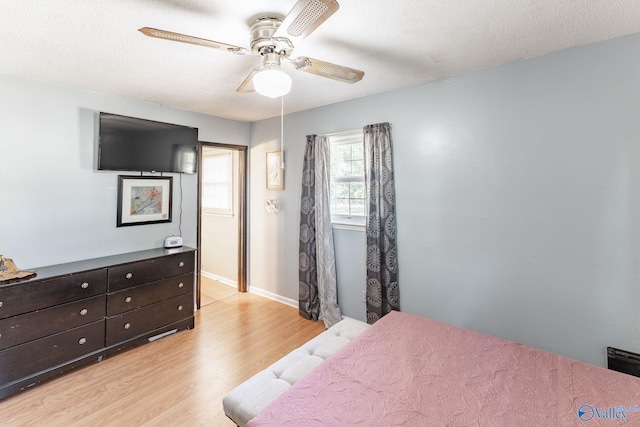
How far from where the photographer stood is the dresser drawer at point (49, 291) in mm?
2031

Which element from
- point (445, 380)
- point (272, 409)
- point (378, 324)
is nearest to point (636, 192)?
point (445, 380)

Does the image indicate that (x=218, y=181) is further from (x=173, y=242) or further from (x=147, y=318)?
(x=147, y=318)

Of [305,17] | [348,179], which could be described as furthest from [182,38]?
[348,179]

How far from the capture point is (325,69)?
1673 mm

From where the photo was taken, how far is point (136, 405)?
1999 millimetres

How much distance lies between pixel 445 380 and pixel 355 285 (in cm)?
169

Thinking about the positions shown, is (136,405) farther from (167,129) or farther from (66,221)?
(167,129)

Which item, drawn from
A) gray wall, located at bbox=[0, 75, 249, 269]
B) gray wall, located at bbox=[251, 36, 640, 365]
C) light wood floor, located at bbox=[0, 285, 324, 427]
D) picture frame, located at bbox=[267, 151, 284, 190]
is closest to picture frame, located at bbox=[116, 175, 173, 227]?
gray wall, located at bbox=[0, 75, 249, 269]

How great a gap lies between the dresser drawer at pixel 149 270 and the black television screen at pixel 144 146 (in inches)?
37.6

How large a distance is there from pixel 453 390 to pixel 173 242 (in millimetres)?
3011

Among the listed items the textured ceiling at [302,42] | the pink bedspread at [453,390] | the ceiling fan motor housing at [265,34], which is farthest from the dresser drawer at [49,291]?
the ceiling fan motor housing at [265,34]

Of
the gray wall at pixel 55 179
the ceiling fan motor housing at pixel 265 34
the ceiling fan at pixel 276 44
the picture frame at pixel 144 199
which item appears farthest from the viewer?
the picture frame at pixel 144 199

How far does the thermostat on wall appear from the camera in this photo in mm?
3230

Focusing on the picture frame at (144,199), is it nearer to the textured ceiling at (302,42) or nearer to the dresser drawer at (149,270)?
the dresser drawer at (149,270)
